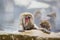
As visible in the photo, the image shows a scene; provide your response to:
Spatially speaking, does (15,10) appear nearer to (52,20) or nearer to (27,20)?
(27,20)

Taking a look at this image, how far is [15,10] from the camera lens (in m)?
2.93

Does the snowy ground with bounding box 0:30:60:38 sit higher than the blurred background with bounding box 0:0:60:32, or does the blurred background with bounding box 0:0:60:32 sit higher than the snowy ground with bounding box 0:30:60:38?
the blurred background with bounding box 0:0:60:32

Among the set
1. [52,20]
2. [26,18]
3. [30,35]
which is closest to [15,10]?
[26,18]

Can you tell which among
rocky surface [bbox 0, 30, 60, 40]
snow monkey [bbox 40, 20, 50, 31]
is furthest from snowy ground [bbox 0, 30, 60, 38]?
snow monkey [bbox 40, 20, 50, 31]

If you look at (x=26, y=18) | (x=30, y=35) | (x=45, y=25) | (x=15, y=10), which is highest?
(x=15, y=10)

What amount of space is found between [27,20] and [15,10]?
24cm

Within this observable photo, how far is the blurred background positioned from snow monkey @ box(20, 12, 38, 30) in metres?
0.06

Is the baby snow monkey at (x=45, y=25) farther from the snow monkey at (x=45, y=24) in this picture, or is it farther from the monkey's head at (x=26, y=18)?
the monkey's head at (x=26, y=18)

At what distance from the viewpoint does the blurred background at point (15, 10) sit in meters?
2.90

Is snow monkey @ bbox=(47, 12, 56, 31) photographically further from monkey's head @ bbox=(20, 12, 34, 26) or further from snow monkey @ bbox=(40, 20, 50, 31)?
monkey's head @ bbox=(20, 12, 34, 26)

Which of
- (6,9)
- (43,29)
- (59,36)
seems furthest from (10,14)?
(59,36)

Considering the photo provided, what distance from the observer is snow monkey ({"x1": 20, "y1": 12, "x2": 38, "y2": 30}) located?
2.91 m

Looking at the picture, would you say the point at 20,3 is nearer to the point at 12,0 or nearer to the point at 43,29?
the point at 12,0

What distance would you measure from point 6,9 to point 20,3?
0.24m
